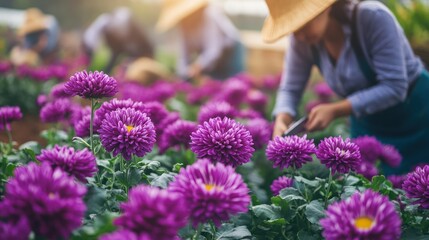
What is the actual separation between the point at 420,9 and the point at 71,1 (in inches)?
466

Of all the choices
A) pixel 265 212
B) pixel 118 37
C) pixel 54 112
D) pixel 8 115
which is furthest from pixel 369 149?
pixel 118 37

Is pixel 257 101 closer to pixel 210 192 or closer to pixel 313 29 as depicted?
pixel 313 29

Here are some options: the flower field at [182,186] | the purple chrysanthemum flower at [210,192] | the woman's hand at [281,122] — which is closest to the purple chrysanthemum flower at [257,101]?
the woman's hand at [281,122]

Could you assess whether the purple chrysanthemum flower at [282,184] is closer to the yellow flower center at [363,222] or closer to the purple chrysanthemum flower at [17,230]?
the yellow flower center at [363,222]

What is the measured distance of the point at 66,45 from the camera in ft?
32.8

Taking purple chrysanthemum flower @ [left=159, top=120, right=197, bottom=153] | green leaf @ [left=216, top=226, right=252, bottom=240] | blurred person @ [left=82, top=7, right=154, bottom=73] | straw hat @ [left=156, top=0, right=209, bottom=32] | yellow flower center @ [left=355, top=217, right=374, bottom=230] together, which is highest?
blurred person @ [left=82, top=7, right=154, bottom=73]

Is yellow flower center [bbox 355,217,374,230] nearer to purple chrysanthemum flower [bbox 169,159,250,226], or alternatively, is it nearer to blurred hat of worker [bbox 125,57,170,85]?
purple chrysanthemum flower [bbox 169,159,250,226]

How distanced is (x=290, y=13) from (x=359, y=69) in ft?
1.72

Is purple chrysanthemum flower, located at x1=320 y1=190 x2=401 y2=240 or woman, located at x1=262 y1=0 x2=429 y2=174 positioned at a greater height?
woman, located at x1=262 y1=0 x2=429 y2=174

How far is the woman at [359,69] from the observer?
1852 mm

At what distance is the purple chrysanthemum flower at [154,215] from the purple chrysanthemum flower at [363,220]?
0.28m

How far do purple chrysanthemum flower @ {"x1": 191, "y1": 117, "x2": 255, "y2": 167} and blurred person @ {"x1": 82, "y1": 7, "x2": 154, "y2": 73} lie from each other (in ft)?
17.4

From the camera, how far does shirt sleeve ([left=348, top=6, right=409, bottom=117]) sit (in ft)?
6.31

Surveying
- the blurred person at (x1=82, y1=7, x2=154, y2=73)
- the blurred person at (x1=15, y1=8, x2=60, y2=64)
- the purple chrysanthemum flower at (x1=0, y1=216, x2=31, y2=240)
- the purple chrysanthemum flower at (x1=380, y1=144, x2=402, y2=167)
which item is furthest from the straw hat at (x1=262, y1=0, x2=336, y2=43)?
the blurred person at (x1=15, y1=8, x2=60, y2=64)
